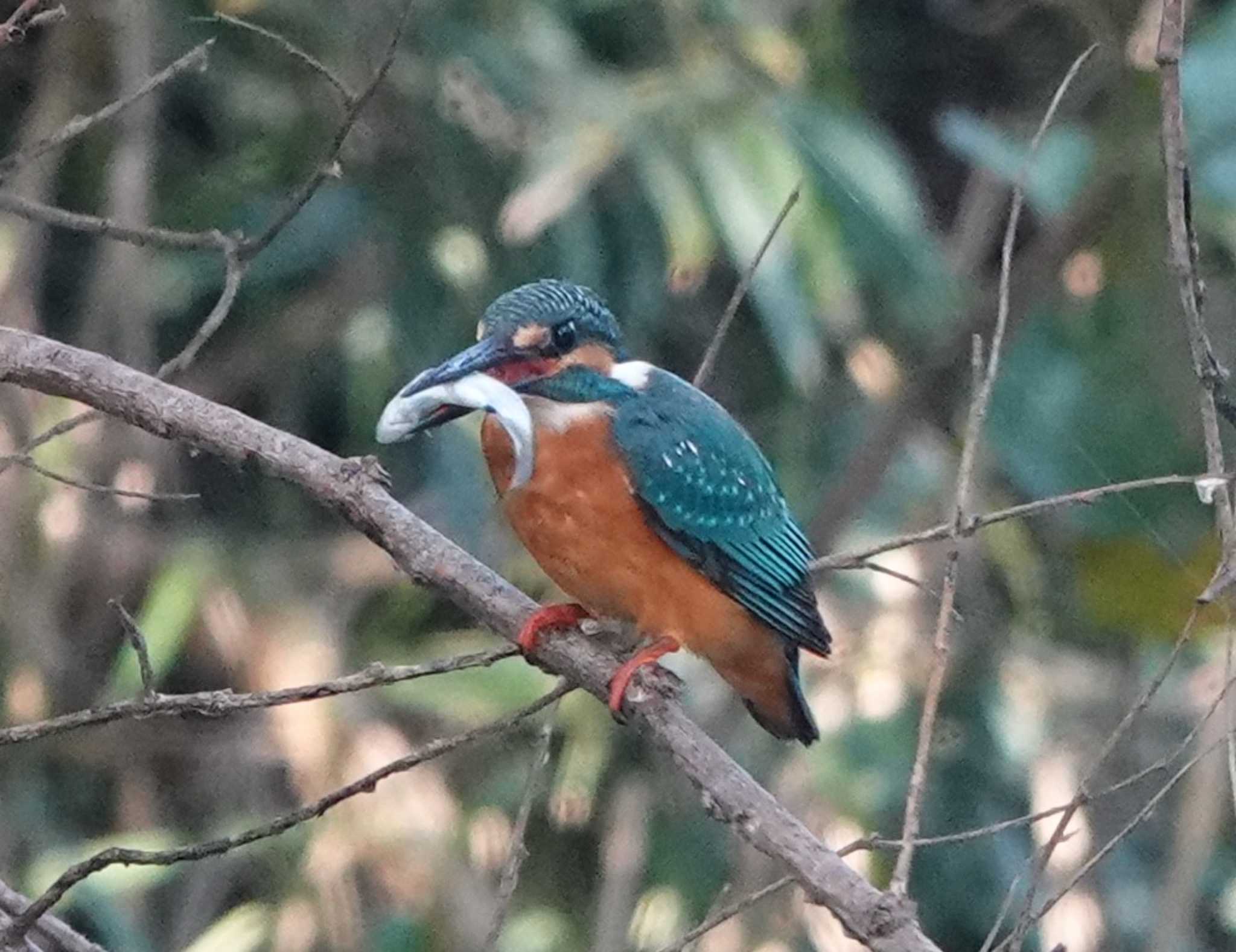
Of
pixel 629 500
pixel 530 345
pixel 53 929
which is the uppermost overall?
pixel 530 345

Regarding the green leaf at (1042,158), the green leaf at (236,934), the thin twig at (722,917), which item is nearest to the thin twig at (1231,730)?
the thin twig at (722,917)

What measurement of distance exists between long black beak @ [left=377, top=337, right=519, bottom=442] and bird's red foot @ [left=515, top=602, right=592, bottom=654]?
24cm

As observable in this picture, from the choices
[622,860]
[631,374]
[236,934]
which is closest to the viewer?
[631,374]

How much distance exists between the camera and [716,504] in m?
2.64

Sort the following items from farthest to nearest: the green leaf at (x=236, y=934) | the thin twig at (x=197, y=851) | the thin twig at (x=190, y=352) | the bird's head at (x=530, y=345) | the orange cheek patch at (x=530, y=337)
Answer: the green leaf at (x=236, y=934) < the orange cheek patch at (x=530, y=337) < the bird's head at (x=530, y=345) < the thin twig at (x=190, y=352) < the thin twig at (x=197, y=851)

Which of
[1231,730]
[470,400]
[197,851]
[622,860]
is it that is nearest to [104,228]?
[470,400]

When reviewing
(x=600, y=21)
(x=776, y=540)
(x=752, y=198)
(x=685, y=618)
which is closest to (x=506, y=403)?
(x=685, y=618)

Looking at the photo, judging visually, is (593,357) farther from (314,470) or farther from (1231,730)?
(1231,730)

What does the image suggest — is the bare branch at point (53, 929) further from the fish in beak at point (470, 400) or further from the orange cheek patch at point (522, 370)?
the orange cheek patch at point (522, 370)

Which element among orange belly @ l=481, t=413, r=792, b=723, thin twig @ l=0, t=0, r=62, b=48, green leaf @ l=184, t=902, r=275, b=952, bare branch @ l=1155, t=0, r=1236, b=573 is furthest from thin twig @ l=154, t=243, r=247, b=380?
green leaf @ l=184, t=902, r=275, b=952

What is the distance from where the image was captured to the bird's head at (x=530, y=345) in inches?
87.3

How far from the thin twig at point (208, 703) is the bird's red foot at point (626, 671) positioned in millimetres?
301

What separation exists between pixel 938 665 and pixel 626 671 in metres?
0.55

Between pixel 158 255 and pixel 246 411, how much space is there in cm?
40
